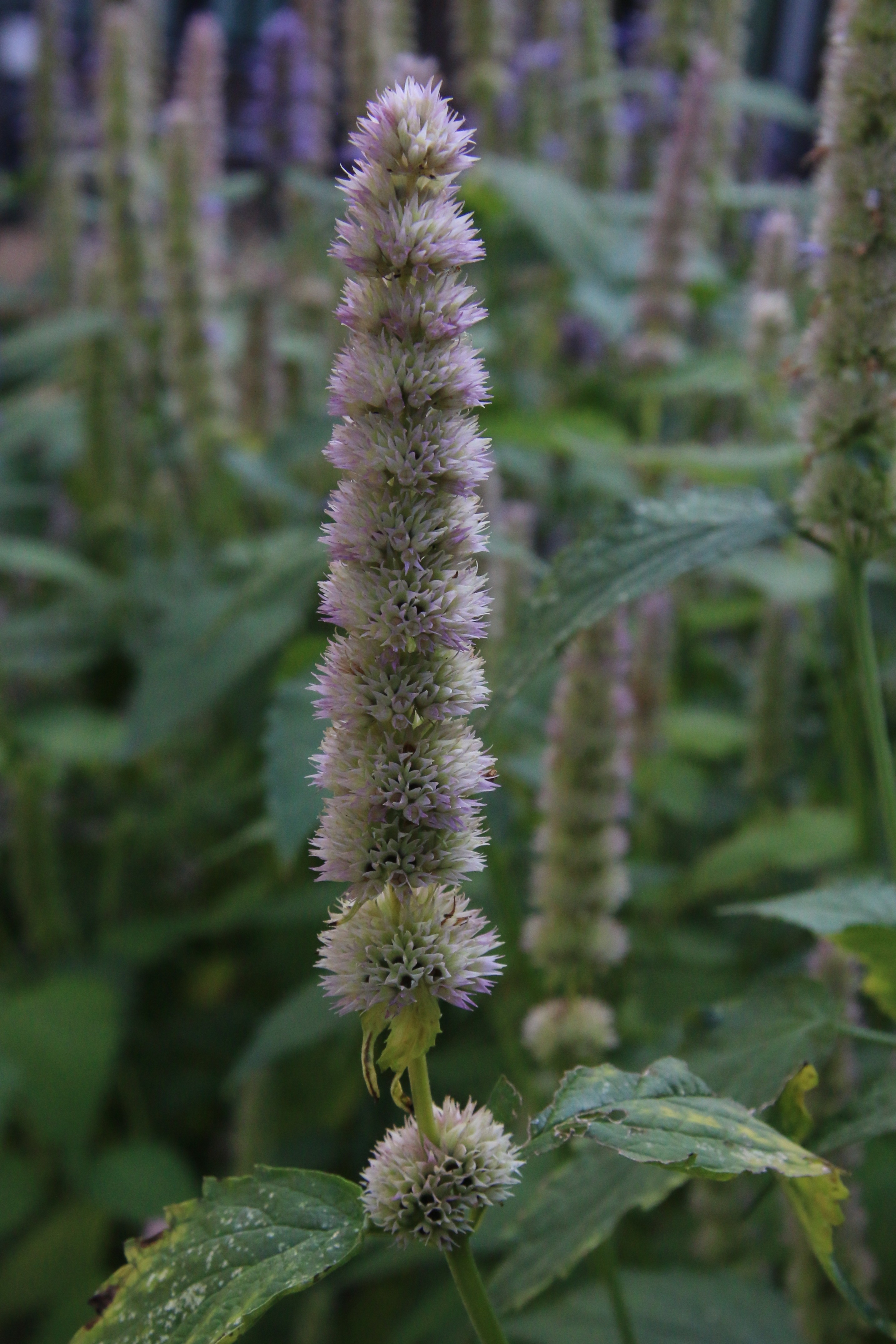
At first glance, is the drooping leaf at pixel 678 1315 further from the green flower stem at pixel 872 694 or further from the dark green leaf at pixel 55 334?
the dark green leaf at pixel 55 334

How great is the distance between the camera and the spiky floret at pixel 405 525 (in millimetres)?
663

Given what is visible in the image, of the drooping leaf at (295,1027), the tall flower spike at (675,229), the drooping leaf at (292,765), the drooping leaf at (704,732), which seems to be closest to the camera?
the drooping leaf at (292,765)

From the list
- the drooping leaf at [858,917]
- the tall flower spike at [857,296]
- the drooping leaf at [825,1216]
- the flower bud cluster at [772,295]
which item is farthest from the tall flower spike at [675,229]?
the drooping leaf at [825,1216]

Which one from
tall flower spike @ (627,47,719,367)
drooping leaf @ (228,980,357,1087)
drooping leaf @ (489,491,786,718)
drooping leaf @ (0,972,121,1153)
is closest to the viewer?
drooping leaf @ (489,491,786,718)

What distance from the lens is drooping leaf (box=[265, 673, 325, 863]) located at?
135 centimetres

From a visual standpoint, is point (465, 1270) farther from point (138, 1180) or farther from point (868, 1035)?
→ point (138, 1180)

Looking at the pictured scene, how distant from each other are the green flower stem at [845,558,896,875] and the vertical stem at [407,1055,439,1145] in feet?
1.94

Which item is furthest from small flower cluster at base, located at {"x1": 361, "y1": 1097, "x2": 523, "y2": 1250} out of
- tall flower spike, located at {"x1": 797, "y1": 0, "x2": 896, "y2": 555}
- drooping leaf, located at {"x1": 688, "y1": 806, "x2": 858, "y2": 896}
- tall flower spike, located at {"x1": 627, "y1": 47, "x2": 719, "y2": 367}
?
tall flower spike, located at {"x1": 627, "y1": 47, "x2": 719, "y2": 367}

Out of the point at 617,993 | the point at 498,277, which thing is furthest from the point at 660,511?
the point at 498,277

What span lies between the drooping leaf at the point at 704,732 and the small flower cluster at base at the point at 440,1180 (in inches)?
67.5

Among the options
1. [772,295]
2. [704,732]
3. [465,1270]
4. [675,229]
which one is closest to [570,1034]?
[465,1270]

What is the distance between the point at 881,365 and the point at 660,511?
0.84 feet

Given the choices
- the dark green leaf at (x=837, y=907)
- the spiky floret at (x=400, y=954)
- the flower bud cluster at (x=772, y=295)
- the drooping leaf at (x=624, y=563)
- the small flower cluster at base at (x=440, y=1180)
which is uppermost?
the flower bud cluster at (x=772, y=295)

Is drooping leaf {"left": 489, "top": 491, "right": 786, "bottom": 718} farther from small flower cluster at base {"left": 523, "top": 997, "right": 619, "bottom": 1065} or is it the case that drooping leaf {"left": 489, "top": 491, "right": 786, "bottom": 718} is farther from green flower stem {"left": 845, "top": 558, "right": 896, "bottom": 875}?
small flower cluster at base {"left": 523, "top": 997, "right": 619, "bottom": 1065}
